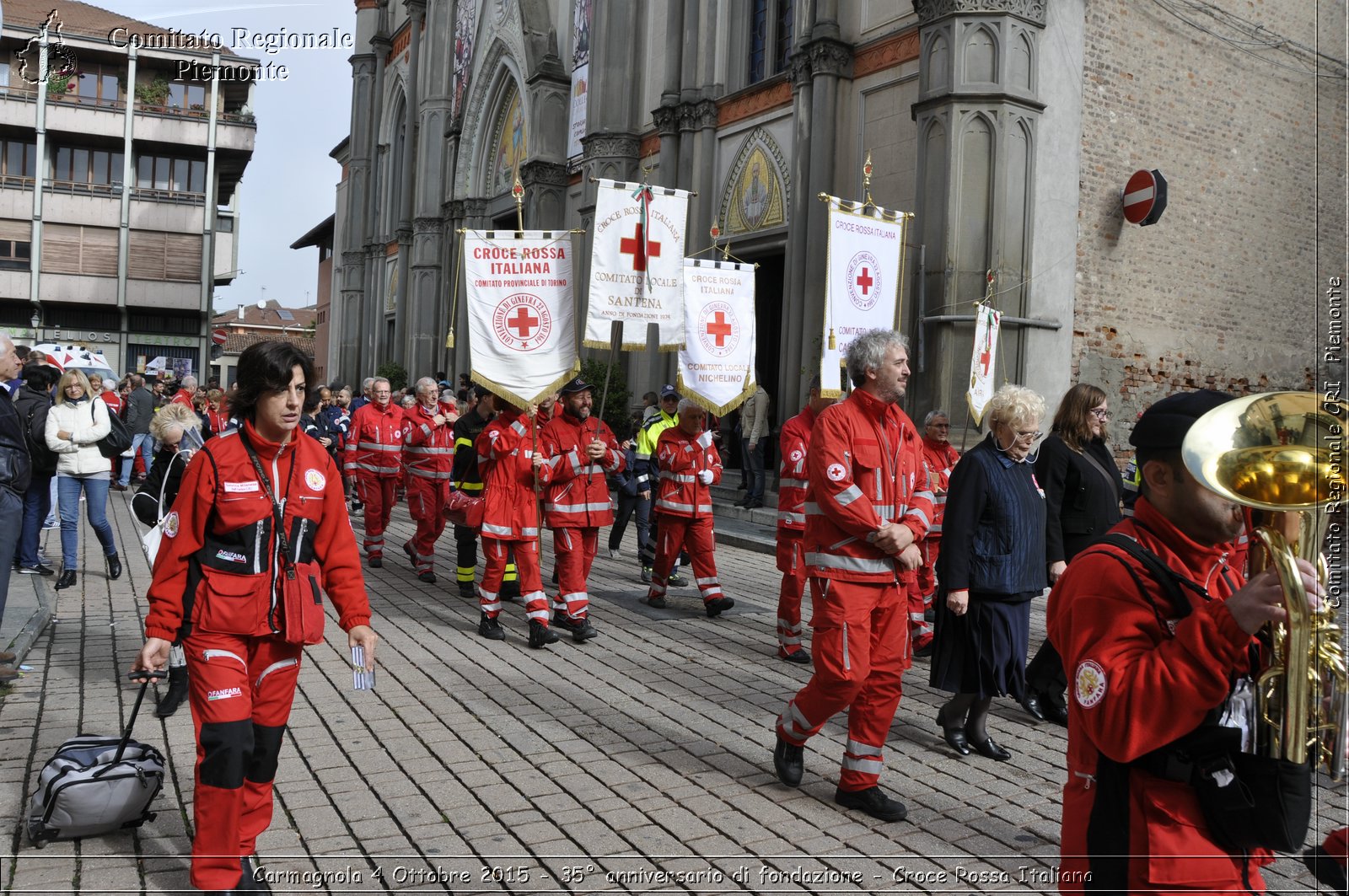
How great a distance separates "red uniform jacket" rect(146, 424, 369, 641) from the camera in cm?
370

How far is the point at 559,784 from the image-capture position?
504 centimetres

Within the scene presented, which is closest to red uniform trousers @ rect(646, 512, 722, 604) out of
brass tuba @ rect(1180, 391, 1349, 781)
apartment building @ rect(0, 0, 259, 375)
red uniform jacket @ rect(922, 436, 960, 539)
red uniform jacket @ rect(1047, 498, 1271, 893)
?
red uniform jacket @ rect(922, 436, 960, 539)

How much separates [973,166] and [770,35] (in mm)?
6454

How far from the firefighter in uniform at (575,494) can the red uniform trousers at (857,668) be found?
142 inches

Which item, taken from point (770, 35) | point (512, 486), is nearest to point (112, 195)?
point (770, 35)

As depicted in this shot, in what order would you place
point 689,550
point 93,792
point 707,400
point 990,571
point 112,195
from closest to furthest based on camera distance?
1. point 93,792
2. point 990,571
3. point 707,400
4. point 689,550
5. point 112,195

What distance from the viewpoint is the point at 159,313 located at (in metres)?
51.5

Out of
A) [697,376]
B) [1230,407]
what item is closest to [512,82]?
[697,376]

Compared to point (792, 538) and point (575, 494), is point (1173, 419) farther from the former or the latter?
point (575, 494)

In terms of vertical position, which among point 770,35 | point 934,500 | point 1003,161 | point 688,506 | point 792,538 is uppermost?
point 770,35

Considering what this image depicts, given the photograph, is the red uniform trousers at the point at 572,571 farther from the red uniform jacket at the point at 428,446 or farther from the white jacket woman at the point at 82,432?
the white jacket woman at the point at 82,432

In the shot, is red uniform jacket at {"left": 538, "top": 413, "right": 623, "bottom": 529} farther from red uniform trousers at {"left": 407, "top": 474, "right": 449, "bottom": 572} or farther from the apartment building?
the apartment building

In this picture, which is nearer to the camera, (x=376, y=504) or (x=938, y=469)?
(x=938, y=469)

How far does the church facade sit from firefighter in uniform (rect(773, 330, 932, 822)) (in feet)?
19.3
